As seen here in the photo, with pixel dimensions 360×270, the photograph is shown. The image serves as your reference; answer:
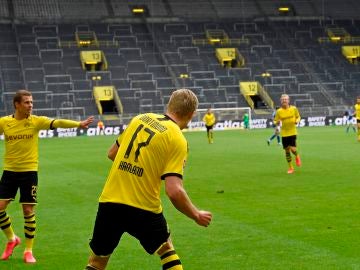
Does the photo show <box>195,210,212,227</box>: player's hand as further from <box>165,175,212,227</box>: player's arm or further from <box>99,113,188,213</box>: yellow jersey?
<box>99,113,188,213</box>: yellow jersey

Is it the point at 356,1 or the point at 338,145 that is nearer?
the point at 338,145

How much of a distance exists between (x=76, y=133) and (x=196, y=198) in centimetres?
3889

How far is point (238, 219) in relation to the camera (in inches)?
515

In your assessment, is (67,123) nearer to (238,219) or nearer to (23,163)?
(23,163)

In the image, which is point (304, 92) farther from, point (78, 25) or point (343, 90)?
point (78, 25)

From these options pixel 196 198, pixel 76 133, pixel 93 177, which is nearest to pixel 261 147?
pixel 93 177

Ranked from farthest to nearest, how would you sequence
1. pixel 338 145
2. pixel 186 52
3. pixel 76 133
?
pixel 186 52, pixel 76 133, pixel 338 145

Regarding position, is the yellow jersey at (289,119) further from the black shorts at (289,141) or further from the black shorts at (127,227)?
the black shorts at (127,227)

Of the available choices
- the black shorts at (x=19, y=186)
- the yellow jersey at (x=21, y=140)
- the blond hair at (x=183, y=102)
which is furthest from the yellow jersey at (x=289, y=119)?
the blond hair at (x=183, y=102)

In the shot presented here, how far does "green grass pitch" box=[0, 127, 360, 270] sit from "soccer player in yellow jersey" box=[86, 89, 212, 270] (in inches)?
115

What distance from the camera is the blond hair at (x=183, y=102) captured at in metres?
6.33

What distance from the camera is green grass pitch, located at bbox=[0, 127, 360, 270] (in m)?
9.86

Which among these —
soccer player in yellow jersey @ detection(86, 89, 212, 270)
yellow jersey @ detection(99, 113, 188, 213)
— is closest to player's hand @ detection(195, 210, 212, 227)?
soccer player in yellow jersey @ detection(86, 89, 212, 270)

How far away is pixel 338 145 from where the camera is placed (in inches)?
1336
